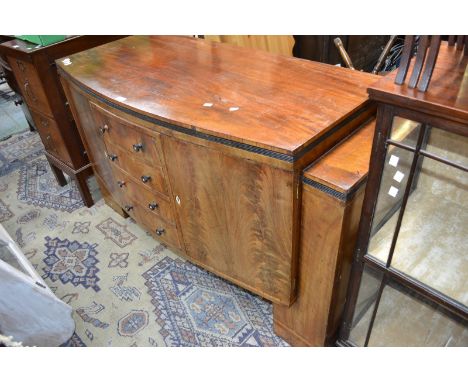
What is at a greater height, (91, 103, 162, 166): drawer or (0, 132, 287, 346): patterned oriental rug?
(91, 103, 162, 166): drawer

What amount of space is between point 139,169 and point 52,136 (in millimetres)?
967

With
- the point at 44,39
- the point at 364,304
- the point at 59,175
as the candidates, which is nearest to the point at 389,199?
the point at 364,304

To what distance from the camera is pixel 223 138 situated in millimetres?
1188

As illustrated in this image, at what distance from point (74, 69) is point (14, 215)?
1.19 metres

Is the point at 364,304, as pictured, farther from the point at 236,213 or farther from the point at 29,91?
the point at 29,91

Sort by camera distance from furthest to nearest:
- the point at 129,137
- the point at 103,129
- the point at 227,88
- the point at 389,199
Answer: the point at 103,129
the point at 129,137
the point at 227,88
the point at 389,199

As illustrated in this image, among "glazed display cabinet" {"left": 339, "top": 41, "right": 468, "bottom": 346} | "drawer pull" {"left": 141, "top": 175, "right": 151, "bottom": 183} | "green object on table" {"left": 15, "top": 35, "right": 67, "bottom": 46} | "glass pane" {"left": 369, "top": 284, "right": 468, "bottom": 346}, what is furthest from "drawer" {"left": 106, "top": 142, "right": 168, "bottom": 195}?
"glass pane" {"left": 369, "top": 284, "right": 468, "bottom": 346}

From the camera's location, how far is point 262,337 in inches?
66.1

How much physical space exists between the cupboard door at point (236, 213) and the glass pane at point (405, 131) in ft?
0.99

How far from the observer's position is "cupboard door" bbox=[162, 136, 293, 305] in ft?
3.95

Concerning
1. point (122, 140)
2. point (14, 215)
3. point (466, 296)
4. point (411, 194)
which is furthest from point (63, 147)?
point (466, 296)

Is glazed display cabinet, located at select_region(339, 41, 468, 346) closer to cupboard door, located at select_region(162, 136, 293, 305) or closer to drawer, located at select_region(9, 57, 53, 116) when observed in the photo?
cupboard door, located at select_region(162, 136, 293, 305)

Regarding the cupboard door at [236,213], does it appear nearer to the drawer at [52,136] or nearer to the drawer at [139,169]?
the drawer at [139,169]
